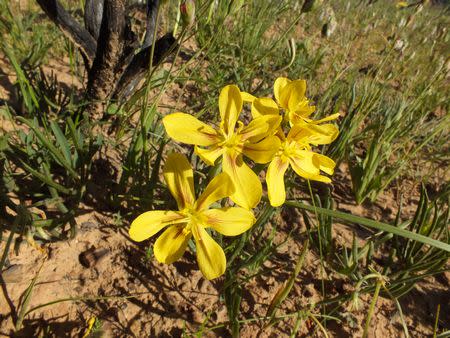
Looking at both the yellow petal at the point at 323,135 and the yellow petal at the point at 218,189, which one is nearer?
the yellow petal at the point at 218,189

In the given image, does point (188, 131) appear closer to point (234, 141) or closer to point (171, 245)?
point (234, 141)

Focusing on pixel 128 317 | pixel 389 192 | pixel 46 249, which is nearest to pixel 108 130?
pixel 46 249

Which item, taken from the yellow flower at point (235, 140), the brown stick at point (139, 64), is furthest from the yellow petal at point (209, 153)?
the brown stick at point (139, 64)

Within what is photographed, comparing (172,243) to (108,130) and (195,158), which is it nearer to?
(195,158)

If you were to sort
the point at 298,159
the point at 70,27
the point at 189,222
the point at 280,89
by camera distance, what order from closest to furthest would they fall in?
the point at 189,222, the point at 298,159, the point at 280,89, the point at 70,27

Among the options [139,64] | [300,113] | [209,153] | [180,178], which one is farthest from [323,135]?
[139,64]

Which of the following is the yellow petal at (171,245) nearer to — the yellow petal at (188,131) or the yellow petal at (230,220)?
the yellow petal at (230,220)

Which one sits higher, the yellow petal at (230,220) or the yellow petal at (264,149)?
the yellow petal at (264,149)
